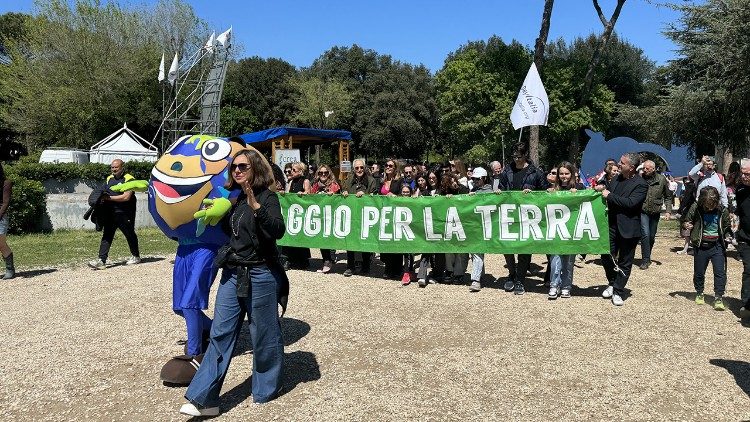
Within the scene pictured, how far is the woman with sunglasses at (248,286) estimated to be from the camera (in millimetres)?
4047

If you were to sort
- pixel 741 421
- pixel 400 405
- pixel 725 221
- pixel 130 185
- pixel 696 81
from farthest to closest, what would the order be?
pixel 696 81, pixel 130 185, pixel 725 221, pixel 400 405, pixel 741 421

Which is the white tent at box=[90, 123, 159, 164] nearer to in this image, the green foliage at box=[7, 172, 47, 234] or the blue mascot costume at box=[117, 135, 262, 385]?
the green foliage at box=[7, 172, 47, 234]

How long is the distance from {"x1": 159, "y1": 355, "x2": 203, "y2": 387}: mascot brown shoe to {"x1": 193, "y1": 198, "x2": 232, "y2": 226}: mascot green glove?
52.1 inches

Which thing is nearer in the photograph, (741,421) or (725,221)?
(741,421)

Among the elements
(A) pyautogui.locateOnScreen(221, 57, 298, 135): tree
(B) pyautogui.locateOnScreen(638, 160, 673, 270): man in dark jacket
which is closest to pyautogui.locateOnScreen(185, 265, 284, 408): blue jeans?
(B) pyautogui.locateOnScreen(638, 160, 673, 270): man in dark jacket

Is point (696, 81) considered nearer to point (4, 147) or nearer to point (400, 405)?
point (400, 405)

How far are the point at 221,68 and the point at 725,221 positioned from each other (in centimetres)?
2519

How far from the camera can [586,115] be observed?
109ft

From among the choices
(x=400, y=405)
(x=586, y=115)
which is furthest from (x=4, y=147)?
(x=400, y=405)

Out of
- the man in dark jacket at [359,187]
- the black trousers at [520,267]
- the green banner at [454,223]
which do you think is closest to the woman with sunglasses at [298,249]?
the green banner at [454,223]

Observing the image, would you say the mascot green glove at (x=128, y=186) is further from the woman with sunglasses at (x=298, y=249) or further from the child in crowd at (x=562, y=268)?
the child in crowd at (x=562, y=268)

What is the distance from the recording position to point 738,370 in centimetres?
498

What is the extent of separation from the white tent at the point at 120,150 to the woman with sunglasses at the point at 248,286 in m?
26.5

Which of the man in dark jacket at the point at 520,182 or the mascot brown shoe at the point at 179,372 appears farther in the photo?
the man in dark jacket at the point at 520,182
